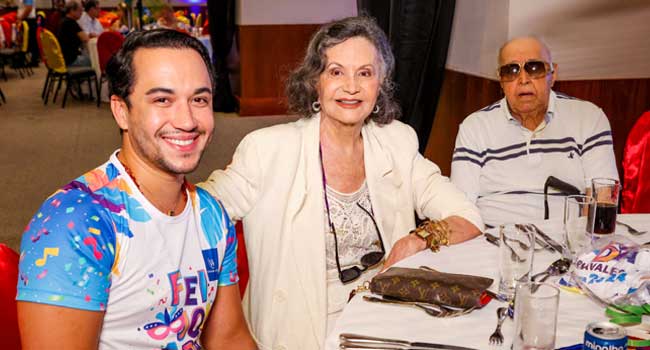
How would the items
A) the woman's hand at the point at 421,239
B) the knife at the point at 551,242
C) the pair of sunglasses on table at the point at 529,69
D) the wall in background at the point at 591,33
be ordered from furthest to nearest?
the wall in background at the point at 591,33
the pair of sunglasses on table at the point at 529,69
the woman's hand at the point at 421,239
the knife at the point at 551,242

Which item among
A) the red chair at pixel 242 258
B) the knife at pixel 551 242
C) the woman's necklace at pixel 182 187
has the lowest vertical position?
the red chair at pixel 242 258

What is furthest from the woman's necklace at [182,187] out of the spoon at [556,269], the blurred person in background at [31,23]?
the blurred person in background at [31,23]

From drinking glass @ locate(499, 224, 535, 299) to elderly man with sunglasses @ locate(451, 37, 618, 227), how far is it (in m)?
1.29

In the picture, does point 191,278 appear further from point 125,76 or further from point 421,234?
point 421,234

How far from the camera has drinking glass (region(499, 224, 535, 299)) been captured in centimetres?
160

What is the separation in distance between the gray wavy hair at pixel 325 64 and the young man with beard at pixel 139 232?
2.70 ft

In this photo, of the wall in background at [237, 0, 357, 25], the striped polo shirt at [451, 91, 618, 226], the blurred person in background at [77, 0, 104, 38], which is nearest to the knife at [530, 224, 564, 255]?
the striped polo shirt at [451, 91, 618, 226]

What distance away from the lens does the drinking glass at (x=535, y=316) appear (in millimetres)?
1250

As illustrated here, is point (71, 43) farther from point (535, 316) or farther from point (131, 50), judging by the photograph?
point (535, 316)

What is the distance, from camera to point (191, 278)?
158cm

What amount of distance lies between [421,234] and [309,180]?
426mm

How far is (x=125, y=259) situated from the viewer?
4.76ft

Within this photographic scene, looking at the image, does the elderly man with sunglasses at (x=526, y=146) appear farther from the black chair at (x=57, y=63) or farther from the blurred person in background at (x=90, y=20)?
the blurred person in background at (x=90, y=20)

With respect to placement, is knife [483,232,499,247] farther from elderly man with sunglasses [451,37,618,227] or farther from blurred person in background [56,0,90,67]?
blurred person in background [56,0,90,67]
